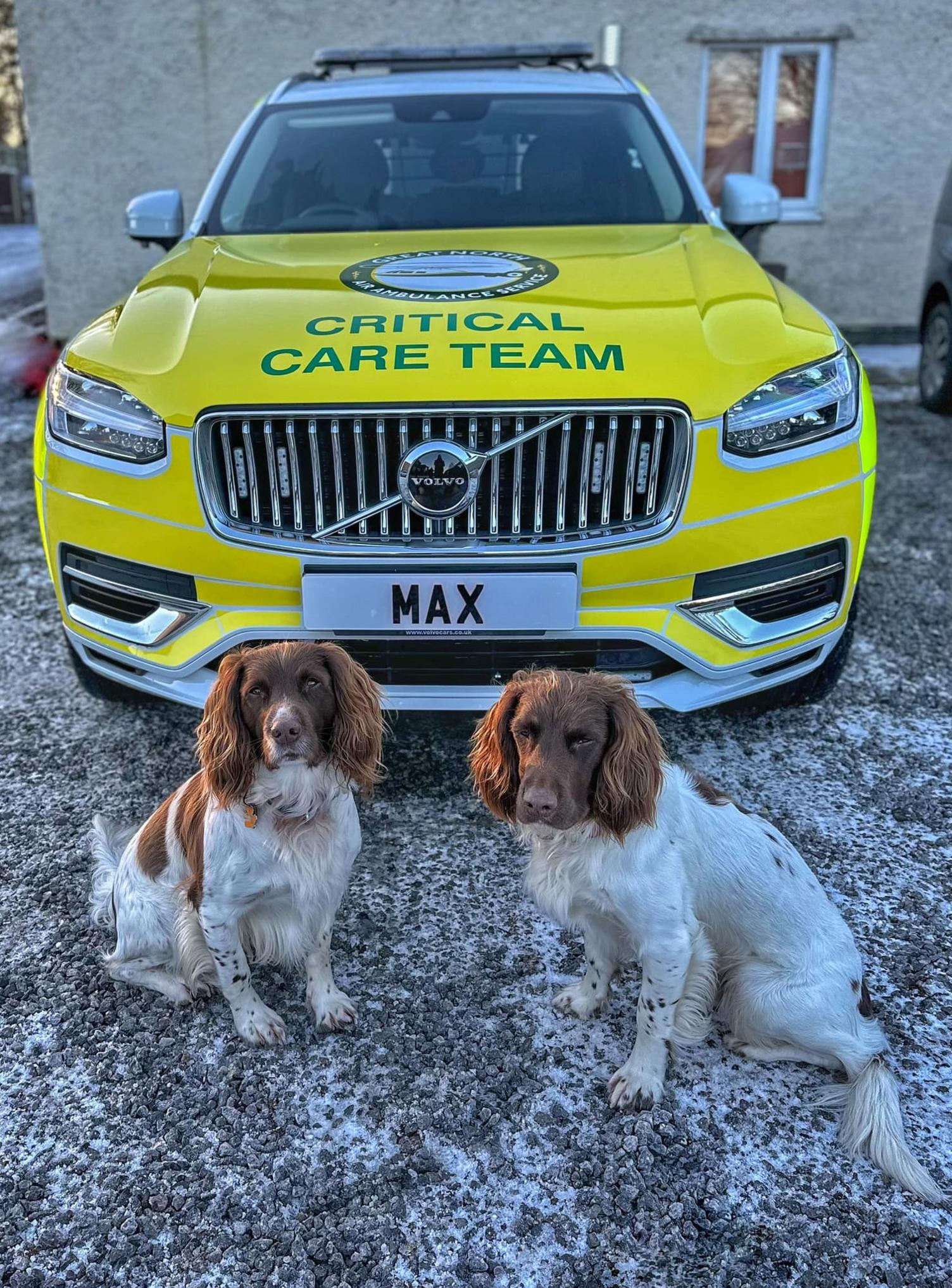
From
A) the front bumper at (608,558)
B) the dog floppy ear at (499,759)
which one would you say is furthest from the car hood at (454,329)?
the dog floppy ear at (499,759)

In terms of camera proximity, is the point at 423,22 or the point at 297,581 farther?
the point at 423,22

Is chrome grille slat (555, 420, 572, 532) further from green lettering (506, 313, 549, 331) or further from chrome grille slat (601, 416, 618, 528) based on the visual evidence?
green lettering (506, 313, 549, 331)

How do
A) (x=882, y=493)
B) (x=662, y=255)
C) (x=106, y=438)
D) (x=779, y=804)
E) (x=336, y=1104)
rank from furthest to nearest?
(x=882, y=493) → (x=662, y=255) → (x=779, y=804) → (x=106, y=438) → (x=336, y=1104)

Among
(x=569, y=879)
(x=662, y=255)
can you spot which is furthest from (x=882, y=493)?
(x=569, y=879)

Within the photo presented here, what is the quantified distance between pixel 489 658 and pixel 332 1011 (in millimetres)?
1037

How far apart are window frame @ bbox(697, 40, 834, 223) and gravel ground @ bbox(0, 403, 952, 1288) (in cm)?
839

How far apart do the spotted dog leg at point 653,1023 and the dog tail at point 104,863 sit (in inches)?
50.4

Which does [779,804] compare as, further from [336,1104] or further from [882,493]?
[882,493]

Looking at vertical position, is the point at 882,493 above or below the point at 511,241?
below

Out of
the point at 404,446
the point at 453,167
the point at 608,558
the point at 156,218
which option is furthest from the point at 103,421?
the point at 453,167

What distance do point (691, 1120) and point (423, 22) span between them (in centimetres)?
979

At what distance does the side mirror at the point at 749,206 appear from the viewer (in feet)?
13.9

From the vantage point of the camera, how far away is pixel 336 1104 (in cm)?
216

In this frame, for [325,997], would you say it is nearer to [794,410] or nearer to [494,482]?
[494,482]
